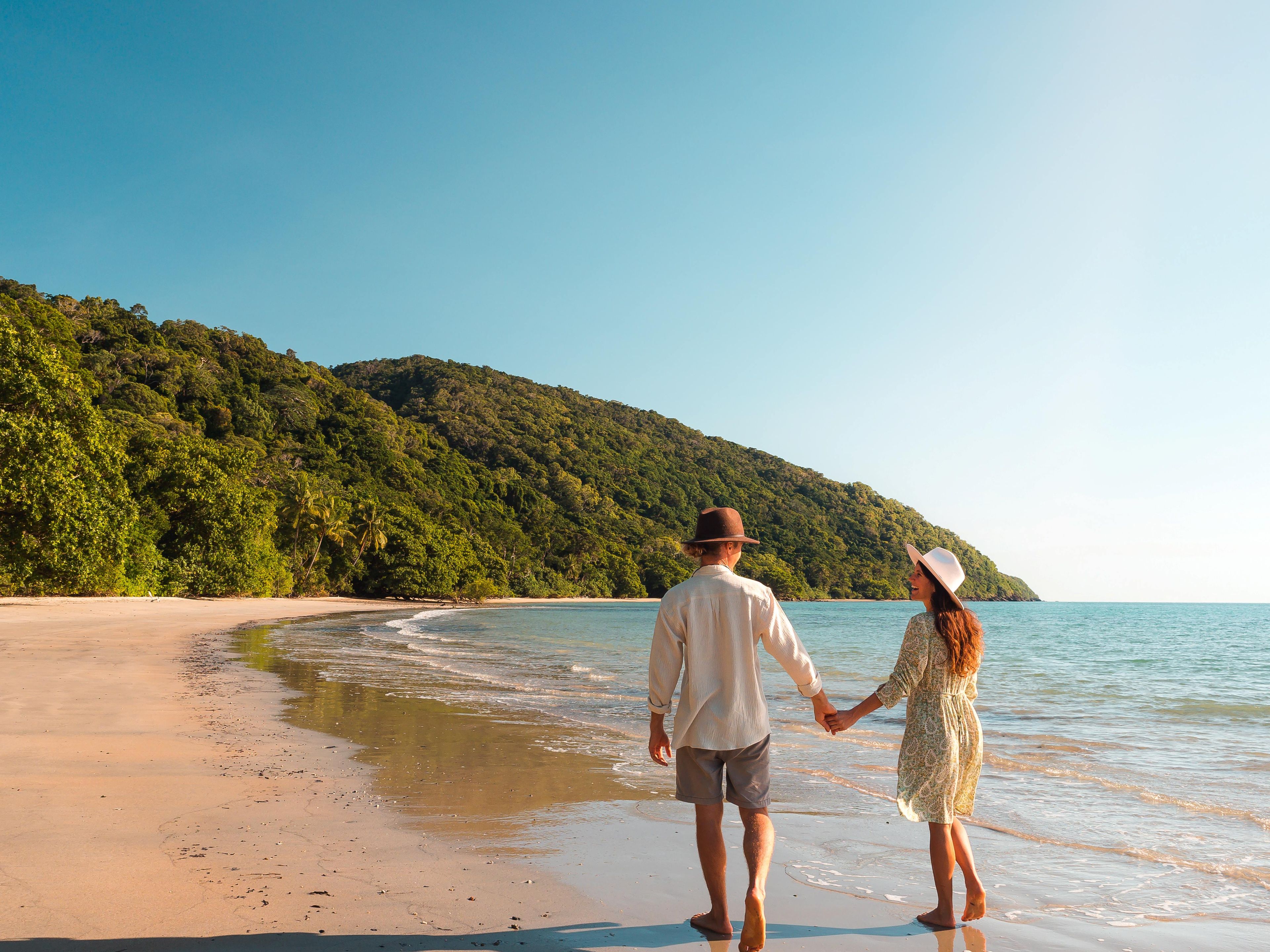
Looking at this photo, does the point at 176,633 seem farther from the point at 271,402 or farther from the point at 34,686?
the point at 271,402

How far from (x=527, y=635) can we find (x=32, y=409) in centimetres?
1737

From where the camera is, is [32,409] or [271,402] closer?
[32,409]

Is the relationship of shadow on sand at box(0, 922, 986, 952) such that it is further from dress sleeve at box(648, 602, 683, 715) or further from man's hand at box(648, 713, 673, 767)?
dress sleeve at box(648, 602, 683, 715)

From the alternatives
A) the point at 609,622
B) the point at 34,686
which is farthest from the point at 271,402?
the point at 34,686

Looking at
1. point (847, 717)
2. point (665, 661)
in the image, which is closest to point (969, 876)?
point (847, 717)

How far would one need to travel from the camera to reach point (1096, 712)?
13336 millimetres

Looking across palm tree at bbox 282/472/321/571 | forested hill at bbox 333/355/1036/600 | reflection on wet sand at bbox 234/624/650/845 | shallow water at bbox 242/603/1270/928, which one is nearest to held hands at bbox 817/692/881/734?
shallow water at bbox 242/603/1270/928

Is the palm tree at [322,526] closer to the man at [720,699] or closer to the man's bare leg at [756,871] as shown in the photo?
the man at [720,699]

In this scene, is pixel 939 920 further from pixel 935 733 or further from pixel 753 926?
pixel 753 926

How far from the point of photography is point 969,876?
12.3ft

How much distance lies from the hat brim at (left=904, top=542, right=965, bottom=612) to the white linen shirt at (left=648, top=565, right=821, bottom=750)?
0.70 m

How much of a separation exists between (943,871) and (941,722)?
670 millimetres

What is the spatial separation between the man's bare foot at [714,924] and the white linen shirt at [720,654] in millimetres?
736

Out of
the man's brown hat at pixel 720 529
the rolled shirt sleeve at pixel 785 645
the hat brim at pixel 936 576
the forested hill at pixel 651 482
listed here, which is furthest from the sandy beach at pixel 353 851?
the forested hill at pixel 651 482
